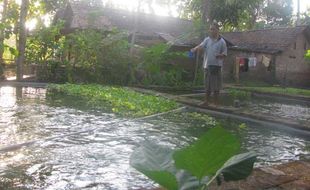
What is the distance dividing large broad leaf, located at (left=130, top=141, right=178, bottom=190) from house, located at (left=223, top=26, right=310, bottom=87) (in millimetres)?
24988

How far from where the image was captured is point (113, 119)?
301 inches

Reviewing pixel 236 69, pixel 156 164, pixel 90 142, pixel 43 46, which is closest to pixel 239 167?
pixel 156 164

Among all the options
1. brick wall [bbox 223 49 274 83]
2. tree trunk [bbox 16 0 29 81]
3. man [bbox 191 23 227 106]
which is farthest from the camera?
brick wall [bbox 223 49 274 83]

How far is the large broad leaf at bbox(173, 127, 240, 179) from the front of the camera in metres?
1.21

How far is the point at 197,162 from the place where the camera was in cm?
125

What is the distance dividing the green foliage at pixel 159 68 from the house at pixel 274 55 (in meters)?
9.53

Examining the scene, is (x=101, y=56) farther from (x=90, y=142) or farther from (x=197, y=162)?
(x=197, y=162)

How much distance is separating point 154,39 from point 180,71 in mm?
6692

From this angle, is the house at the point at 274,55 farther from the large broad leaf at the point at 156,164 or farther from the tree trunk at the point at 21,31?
the large broad leaf at the point at 156,164

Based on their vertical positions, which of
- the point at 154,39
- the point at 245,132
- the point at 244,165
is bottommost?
the point at 245,132

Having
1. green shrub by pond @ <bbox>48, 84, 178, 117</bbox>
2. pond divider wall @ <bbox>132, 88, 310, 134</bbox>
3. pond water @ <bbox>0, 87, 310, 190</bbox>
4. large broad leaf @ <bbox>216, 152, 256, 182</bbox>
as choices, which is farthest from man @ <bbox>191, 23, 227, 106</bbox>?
large broad leaf @ <bbox>216, 152, 256, 182</bbox>

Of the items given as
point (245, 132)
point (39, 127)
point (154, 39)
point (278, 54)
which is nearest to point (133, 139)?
point (39, 127)

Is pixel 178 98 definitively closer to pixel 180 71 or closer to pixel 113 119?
pixel 113 119

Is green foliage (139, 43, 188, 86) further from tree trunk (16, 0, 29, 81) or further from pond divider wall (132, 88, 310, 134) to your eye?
pond divider wall (132, 88, 310, 134)
